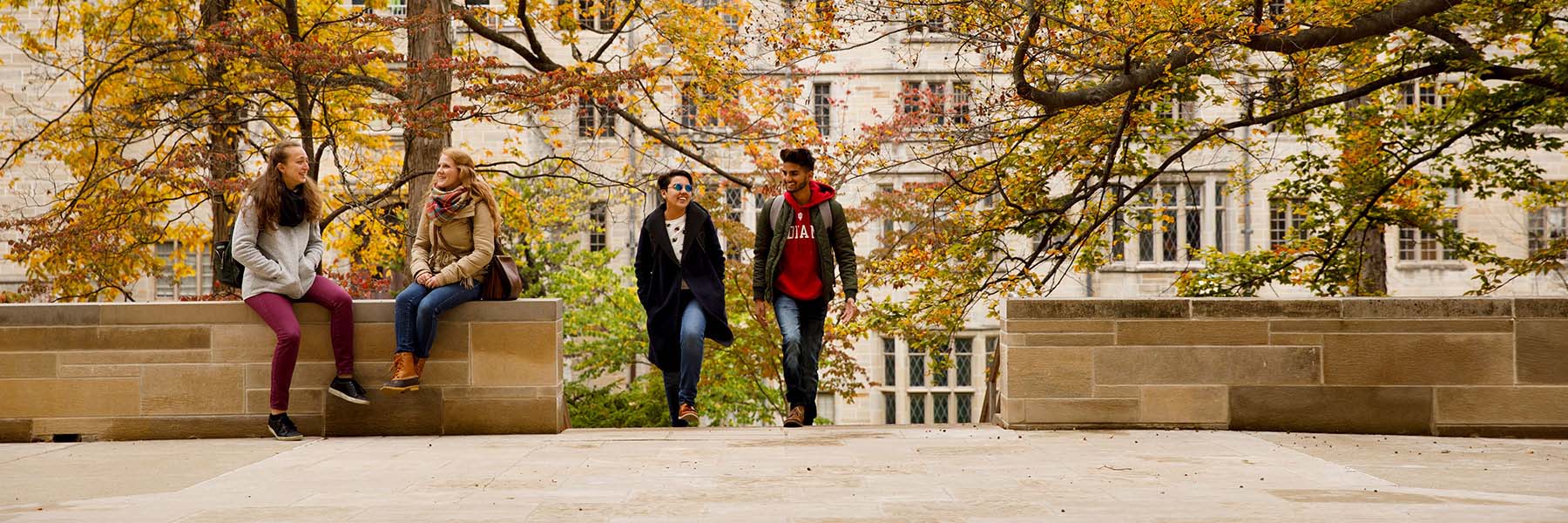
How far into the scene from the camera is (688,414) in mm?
8250

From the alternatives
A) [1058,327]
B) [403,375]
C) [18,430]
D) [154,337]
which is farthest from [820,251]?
[18,430]

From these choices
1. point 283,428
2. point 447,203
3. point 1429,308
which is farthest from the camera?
point 1429,308

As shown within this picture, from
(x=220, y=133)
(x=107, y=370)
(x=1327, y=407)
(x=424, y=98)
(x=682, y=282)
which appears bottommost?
(x=1327, y=407)

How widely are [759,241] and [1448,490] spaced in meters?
4.25

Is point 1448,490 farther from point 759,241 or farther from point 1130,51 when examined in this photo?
point 1130,51

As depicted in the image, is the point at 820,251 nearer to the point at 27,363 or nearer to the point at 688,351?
the point at 688,351

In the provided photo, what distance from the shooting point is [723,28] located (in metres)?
19.5

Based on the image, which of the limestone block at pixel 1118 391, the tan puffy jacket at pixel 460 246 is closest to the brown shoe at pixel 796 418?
the limestone block at pixel 1118 391

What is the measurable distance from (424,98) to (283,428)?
7679mm

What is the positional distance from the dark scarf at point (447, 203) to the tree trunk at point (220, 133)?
869cm

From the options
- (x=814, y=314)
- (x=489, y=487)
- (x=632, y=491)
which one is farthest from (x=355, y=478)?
(x=814, y=314)

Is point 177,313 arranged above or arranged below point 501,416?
above

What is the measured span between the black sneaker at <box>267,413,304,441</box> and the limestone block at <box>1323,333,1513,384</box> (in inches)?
228

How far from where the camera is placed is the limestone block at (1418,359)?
7.86m
